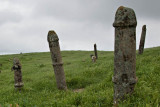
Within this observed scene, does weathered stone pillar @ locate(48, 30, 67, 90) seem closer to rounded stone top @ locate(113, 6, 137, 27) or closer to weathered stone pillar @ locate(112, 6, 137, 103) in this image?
weathered stone pillar @ locate(112, 6, 137, 103)

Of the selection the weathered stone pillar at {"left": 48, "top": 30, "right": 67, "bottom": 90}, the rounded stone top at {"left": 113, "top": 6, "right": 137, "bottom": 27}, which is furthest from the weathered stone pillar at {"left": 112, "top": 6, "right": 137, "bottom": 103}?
the weathered stone pillar at {"left": 48, "top": 30, "right": 67, "bottom": 90}

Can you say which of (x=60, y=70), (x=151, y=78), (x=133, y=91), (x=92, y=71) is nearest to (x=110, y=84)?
(x=151, y=78)

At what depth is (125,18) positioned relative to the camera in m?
5.79

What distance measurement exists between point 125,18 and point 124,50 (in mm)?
922

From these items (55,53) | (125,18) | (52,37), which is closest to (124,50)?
(125,18)

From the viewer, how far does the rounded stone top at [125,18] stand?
Answer: 5.78m

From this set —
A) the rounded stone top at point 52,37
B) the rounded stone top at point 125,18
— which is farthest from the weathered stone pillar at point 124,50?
the rounded stone top at point 52,37

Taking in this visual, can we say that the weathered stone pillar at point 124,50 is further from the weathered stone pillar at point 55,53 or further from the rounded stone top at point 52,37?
Answer: the rounded stone top at point 52,37

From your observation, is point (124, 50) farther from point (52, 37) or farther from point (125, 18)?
point (52, 37)

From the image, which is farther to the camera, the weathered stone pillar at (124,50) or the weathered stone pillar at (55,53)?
the weathered stone pillar at (55,53)

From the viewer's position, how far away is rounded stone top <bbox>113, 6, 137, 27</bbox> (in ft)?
19.0

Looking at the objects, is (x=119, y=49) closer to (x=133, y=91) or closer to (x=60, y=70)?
(x=133, y=91)

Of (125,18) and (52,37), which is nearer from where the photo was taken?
(125,18)

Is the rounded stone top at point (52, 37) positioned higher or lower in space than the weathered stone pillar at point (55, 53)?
higher
